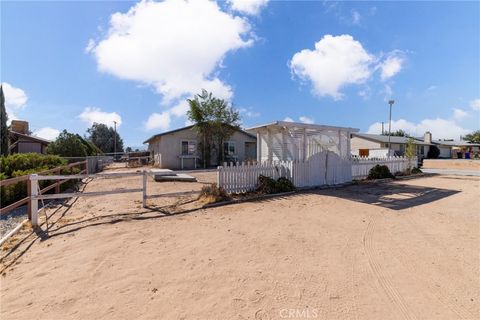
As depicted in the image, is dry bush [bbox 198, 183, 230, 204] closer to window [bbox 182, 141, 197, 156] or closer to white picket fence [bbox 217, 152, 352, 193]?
white picket fence [bbox 217, 152, 352, 193]

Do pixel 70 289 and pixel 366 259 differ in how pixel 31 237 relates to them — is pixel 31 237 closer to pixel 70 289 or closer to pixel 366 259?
pixel 70 289

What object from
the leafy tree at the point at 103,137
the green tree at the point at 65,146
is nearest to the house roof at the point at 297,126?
the green tree at the point at 65,146

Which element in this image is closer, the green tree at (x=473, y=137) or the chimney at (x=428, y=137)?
the chimney at (x=428, y=137)

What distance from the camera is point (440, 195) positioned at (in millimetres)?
9336

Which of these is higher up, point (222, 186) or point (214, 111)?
point (214, 111)

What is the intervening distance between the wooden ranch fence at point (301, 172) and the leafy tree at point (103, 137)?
54.0 metres

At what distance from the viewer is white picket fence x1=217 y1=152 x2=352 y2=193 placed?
8414 millimetres

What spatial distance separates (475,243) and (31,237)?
329 inches

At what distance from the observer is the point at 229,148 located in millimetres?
23344

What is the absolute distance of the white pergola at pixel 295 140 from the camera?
1057cm

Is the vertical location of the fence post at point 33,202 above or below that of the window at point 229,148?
below

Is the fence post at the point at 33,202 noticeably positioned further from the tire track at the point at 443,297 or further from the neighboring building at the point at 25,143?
the neighboring building at the point at 25,143

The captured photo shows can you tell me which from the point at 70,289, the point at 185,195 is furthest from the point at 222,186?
the point at 70,289

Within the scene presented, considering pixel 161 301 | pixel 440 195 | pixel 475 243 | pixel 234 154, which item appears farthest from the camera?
pixel 234 154
